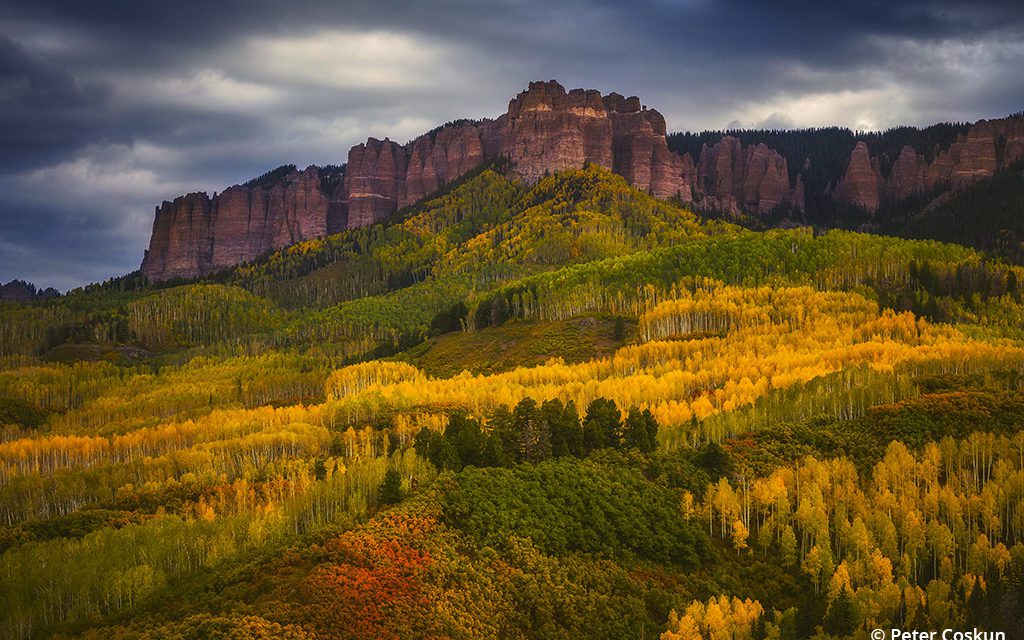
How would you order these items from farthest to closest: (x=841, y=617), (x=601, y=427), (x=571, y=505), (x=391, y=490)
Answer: (x=601, y=427), (x=391, y=490), (x=571, y=505), (x=841, y=617)

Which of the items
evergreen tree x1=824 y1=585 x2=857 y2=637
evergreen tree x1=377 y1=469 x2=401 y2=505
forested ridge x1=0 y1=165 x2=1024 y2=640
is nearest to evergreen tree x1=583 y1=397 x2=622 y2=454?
forested ridge x1=0 y1=165 x2=1024 y2=640

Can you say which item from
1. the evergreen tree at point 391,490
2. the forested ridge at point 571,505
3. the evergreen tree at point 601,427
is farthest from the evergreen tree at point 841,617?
the evergreen tree at point 391,490

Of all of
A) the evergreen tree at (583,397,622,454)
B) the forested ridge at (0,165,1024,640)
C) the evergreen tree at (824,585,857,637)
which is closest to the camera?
the forested ridge at (0,165,1024,640)

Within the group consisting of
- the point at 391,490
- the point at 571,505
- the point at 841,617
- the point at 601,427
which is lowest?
the point at 841,617

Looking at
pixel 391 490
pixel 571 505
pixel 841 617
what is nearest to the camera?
pixel 841 617

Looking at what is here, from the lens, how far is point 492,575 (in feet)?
244

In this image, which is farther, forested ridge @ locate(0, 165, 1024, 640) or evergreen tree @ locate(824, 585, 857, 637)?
evergreen tree @ locate(824, 585, 857, 637)

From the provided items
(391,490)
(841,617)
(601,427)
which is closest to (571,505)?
(391,490)

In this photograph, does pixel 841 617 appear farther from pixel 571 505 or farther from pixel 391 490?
pixel 391 490

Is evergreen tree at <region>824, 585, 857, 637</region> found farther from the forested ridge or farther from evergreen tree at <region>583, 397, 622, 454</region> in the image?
evergreen tree at <region>583, 397, 622, 454</region>

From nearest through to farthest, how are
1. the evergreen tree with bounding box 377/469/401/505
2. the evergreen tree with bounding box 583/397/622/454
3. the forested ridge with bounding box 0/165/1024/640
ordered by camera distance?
the forested ridge with bounding box 0/165/1024/640, the evergreen tree with bounding box 377/469/401/505, the evergreen tree with bounding box 583/397/622/454

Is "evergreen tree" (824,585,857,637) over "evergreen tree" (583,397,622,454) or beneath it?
beneath

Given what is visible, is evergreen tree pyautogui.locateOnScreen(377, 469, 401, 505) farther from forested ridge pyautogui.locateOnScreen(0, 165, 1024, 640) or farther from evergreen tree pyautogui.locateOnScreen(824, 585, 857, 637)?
evergreen tree pyautogui.locateOnScreen(824, 585, 857, 637)

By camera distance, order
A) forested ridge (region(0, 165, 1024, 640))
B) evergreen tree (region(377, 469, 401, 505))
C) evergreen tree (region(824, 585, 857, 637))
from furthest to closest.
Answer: evergreen tree (region(377, 469, 401, 505)) → evergreen tree (region(824, 585, 857, 637)) → forested ridge (region(0, 165, 1024, 640))
